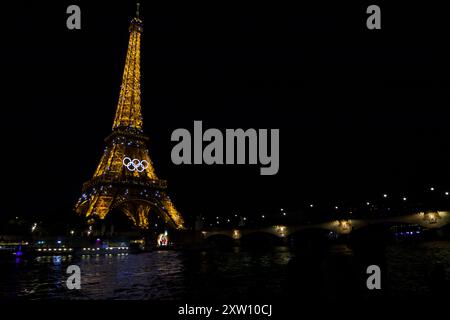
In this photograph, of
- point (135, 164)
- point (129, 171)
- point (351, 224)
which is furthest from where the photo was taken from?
point (135, 164)

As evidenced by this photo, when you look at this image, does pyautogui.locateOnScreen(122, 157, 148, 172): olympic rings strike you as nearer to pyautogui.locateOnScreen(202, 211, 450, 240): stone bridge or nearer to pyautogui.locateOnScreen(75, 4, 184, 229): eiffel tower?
pyautogui.locateOnScreen(75, 4, 184, 229): eiffel tower

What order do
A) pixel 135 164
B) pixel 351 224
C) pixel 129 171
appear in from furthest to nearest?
1. pixel 135 164
2. pixel 129 171
3. pixel 351 224

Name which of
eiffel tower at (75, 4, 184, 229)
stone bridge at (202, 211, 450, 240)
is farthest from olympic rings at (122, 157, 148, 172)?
stone bridge at (202, 211, 450, 240)

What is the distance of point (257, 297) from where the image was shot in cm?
1488

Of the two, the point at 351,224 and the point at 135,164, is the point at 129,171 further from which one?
the point at 351,224

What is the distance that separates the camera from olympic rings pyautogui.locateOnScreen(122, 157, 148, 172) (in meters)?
77.9

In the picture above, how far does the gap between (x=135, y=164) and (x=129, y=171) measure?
2116 mm

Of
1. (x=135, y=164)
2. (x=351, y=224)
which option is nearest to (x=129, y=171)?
(x=135, y=164)

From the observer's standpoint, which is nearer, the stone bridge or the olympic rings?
the stone bridge

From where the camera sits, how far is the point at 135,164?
261 ft

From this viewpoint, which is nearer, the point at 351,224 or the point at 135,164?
the point at 351,224

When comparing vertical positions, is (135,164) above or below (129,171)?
above
